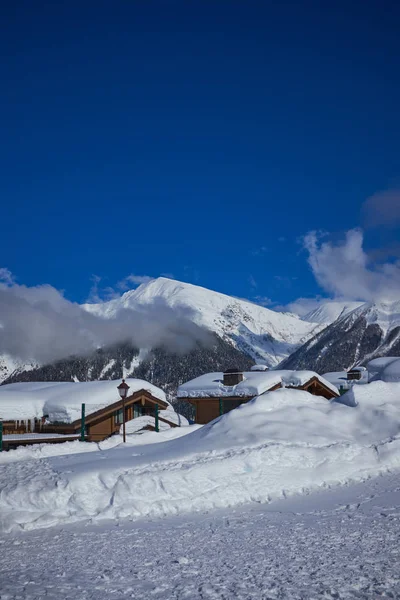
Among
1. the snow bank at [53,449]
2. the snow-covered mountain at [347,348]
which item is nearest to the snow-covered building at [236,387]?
the snow bank at [53,449]

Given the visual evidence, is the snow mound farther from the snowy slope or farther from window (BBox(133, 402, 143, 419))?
the snowy slope

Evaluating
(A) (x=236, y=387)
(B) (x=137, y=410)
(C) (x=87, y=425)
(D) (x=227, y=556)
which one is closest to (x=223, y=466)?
(D) (x=227, y=556)

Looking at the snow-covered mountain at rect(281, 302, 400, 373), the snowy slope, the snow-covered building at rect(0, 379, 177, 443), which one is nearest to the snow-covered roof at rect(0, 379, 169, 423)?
the snow-covered building at rect(0, 379, 177, 443)

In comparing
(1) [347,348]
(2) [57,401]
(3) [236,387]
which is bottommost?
(2) [57,401]

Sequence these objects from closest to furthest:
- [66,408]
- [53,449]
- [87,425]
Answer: [53,449] → [66,408] → [87,425]

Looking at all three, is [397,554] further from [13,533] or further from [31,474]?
[31,474]

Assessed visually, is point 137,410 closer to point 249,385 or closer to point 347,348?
point 249,385

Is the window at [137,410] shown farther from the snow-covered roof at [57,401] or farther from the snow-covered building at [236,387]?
the snow-covered building at [236,387]

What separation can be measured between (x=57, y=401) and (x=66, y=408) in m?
0.71

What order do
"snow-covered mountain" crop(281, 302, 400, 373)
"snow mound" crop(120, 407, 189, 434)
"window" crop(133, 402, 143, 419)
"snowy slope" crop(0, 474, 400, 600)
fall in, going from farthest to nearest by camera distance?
1. "snow-covered mountain" crop(281, 302, 400, 373)
2. "window" crop(133, 402, 143, 419)
3. "snow mound" crop(120, 407, 189, 434)
4. "snowy slope" crop(0, 474, 400, 600)

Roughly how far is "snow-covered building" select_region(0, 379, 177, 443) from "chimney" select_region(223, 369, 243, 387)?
6.35 metres

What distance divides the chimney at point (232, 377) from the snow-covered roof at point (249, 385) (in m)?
0.36

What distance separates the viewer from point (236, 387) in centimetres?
3078

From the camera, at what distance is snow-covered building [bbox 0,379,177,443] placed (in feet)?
79.7
